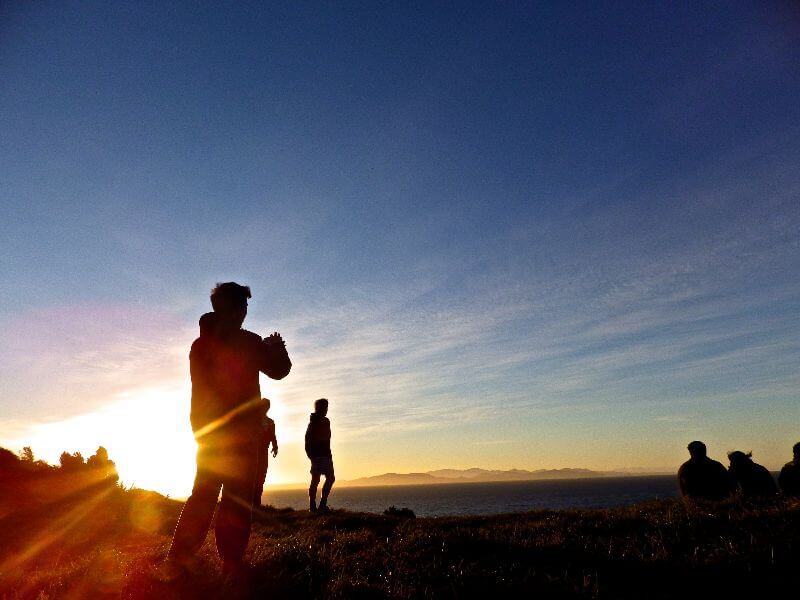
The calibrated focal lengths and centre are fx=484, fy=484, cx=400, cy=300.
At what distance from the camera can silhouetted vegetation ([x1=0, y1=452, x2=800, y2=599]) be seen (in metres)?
3.13

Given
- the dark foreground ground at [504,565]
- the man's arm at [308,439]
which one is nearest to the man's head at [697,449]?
the dark foreground ground at [504,565]

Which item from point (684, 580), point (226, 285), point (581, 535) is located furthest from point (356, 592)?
point (581, 535)

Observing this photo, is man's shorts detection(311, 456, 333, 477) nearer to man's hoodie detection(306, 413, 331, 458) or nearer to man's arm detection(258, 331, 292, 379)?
man's hoodie detection(306, 413, 331, 458)

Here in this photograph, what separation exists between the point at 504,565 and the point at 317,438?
9656 mm

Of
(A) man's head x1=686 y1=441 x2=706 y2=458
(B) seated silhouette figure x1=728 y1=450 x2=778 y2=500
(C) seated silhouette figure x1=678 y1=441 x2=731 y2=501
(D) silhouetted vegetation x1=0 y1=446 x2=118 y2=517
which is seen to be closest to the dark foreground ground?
(C) seated silhouette figure x1=678 y1=441 x2=731 y2=501

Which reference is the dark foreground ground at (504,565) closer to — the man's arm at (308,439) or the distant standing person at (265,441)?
the distant standing person at (265,441)

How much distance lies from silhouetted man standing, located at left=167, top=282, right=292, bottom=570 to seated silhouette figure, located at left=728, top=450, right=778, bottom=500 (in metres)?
8.56

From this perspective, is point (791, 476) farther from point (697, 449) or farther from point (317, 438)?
point (317, 438)

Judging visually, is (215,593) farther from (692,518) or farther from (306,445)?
(306,445)

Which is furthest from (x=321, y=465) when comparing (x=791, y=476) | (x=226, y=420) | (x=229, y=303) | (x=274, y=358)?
(x=791, y=476)

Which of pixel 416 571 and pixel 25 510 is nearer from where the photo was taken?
pixel 416 571

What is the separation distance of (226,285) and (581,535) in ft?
15.2

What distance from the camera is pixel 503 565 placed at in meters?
3.88

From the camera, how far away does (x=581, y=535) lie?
536cm
